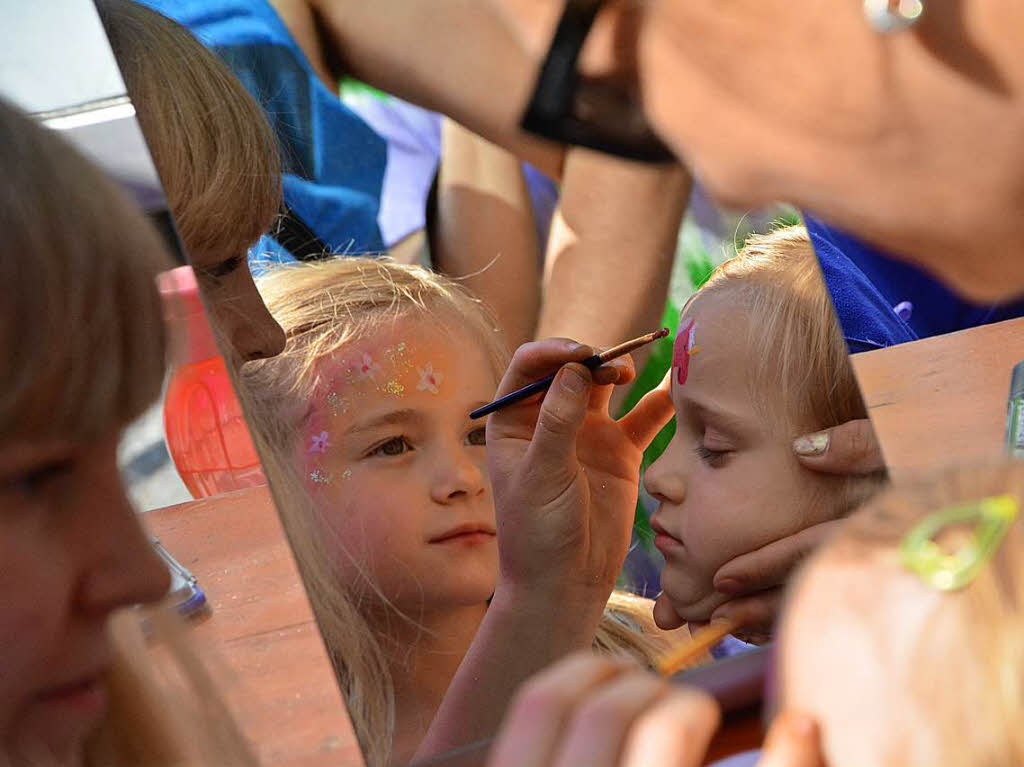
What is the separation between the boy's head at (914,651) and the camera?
297 millimetres

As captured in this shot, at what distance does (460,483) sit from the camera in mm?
423

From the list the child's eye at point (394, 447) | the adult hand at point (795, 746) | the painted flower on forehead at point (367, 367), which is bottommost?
the adult hand at point (795, 746)

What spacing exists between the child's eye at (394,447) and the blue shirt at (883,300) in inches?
7.4

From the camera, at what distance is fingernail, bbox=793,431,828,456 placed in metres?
0.47

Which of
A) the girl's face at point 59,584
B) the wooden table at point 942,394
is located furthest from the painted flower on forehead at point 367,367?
the wooden table at point 942,394

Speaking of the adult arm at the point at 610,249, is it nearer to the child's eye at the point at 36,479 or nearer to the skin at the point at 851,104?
the skin at the point at 851,104

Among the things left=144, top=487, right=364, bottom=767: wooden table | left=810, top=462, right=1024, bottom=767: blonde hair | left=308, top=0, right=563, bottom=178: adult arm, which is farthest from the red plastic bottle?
left=810, top=462, right=1024, bottom=767: blonde hair

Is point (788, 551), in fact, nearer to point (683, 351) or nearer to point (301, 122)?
point (683, 351)

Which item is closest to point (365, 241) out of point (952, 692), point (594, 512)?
point (594, 512)

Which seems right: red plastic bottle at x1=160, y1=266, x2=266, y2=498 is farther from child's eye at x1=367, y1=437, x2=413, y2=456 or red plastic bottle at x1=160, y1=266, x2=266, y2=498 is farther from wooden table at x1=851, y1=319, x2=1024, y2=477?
wooden table at x1=851, y1=319, x2=1024, y2=477

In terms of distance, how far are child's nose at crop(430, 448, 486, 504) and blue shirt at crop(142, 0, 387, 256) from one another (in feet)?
0.29

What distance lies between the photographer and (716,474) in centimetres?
46

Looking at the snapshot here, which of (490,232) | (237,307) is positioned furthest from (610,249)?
(237,307)

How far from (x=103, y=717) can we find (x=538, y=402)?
0.19m
